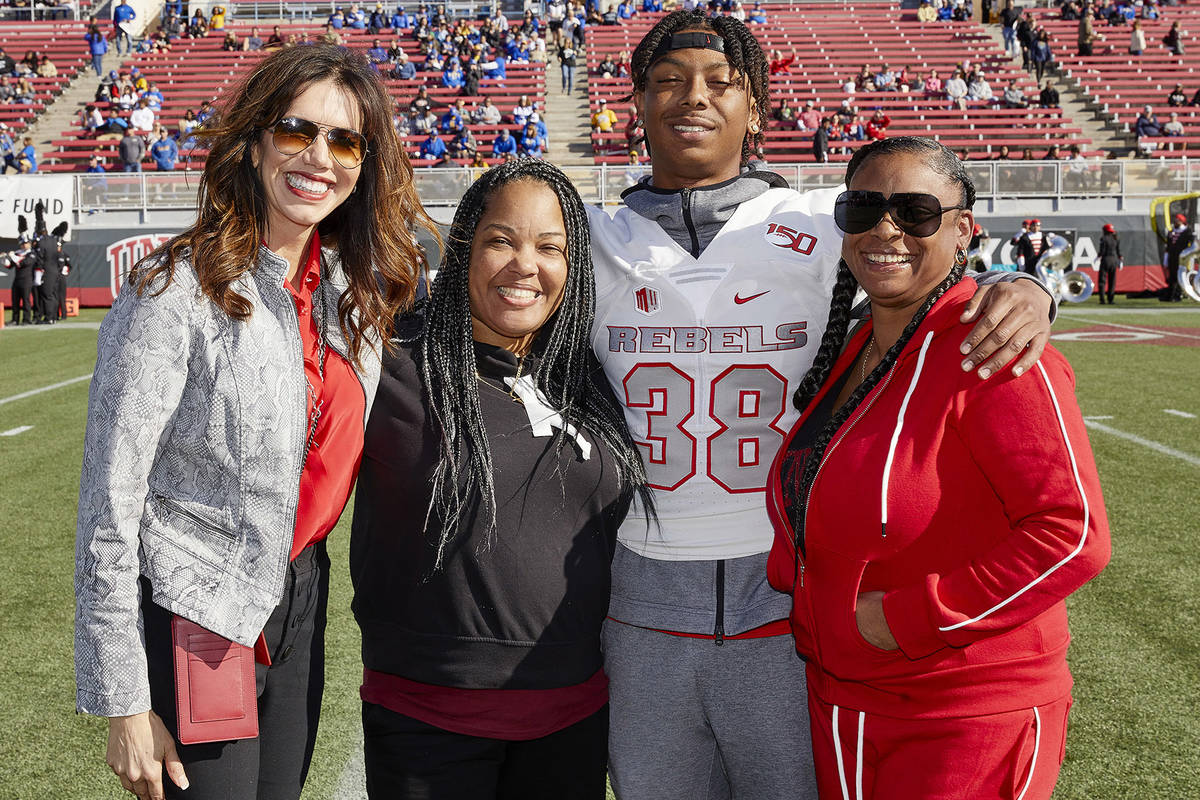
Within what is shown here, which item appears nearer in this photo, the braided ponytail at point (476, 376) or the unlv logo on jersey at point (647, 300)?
the braided ponytail at point (476, 376)

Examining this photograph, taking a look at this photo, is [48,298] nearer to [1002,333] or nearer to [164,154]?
[164,154]

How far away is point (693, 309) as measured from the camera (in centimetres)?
224

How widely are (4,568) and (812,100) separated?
76.3 ft

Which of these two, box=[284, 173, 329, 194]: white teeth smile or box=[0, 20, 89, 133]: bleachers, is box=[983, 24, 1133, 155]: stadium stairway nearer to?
box=[0, 20, 89, 133]: bleachers

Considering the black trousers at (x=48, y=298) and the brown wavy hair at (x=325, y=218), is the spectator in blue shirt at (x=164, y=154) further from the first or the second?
the brown wavy hair at (x=325, y=218)

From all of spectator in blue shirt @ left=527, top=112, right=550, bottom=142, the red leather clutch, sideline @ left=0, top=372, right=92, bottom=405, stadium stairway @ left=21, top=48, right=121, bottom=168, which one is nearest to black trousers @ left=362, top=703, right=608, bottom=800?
the red leather clutch

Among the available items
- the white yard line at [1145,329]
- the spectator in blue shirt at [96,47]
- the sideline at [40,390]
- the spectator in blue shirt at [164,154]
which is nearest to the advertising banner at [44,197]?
the spectator in blue shirt at [164,154]

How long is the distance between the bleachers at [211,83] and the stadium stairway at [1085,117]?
41.7 ft

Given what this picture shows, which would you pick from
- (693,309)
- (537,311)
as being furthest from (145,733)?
(693,309)

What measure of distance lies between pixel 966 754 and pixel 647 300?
3.52 ft

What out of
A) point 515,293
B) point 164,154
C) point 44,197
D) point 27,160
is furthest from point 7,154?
point 515,293

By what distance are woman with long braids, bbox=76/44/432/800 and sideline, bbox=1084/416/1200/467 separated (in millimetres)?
6779

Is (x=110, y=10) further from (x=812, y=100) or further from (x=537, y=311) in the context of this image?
(x=537, y=311)

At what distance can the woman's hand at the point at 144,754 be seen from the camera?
1.80 m
